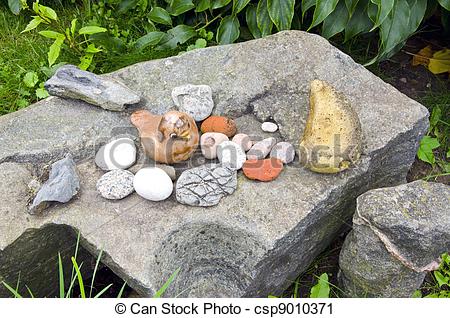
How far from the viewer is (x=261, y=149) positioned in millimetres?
1581

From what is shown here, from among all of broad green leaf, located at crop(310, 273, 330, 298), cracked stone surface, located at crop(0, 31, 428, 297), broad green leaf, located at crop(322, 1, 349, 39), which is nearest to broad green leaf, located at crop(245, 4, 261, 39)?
broad green leaf, located at crop(322, 1, 349, 39)

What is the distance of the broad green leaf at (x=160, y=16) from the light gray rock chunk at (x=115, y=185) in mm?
920

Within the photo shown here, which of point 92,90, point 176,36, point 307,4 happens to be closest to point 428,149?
point 307,4

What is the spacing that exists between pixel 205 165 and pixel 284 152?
0.21 m

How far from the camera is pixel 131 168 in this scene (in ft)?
5.15

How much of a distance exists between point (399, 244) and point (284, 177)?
322 millimetres

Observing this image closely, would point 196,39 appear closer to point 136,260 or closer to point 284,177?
point 284,177

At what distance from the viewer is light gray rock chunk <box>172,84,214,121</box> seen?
1655 mm

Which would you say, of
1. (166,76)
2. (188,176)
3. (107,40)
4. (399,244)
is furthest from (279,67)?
(107,40)

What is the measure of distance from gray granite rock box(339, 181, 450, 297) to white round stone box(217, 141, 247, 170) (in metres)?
0.31

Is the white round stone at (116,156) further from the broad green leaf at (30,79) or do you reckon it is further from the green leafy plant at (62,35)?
the broad green leaf at (30,79)

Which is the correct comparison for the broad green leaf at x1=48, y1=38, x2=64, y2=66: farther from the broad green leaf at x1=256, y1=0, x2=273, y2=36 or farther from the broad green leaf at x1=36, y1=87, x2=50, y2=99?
the broad green leaf at x1=256, y1=0, x2=273, y2=36

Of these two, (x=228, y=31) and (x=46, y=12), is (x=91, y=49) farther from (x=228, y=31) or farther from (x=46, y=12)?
(x=228, y=31)

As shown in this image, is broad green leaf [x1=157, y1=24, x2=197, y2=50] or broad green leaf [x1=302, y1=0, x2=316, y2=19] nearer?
broad green leaf [x1=302, y1=0, x2=316, y2=19]
